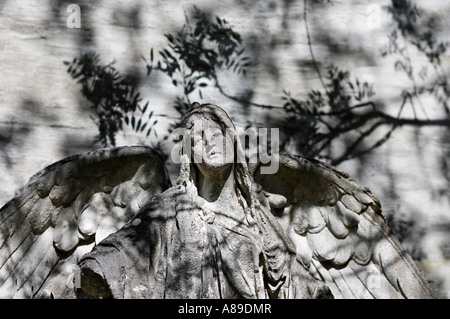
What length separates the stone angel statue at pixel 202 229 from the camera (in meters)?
4.61

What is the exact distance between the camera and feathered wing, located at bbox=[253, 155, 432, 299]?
5.06 m

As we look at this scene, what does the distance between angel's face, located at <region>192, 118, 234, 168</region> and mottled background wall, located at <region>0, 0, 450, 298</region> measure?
2.76 feet

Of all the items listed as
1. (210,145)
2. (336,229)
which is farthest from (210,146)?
(336,229)

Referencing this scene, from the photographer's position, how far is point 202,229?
469 centimetres

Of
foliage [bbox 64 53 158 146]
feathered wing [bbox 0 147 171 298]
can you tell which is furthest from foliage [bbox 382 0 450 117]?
feathered wing [bbox 0 147 171 298]

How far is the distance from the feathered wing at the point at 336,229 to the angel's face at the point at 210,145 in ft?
1.14

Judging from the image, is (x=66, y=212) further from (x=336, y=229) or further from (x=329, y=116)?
(x=329, y=116)

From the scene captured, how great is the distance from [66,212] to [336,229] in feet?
4.28

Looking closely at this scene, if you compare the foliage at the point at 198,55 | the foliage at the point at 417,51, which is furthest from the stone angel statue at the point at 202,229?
the foliage at the point at 417,51

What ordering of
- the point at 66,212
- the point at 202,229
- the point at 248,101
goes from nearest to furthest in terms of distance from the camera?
the point at 202,229, the point at 66,212, the point at 248,101

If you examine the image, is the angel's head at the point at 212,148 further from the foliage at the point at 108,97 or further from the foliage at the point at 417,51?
the foliage at the point at 417,51
